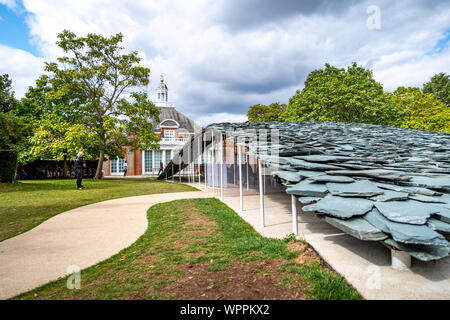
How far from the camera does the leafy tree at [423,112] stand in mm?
24234

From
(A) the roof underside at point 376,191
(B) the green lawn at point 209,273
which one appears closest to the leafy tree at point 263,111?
(A) the roof underside at point 376,191

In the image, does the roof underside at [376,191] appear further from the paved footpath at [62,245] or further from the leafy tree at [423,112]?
the leafy tree at [423,112]

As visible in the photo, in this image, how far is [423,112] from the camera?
2530 centimetres

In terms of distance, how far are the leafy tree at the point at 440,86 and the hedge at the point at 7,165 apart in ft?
182

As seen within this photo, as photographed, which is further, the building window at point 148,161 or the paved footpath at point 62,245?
the building window at point 148,161

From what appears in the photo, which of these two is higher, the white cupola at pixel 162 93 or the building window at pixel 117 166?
the white cupola at pixel 162 93

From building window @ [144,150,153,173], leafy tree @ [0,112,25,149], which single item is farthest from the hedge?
building window @ [144,150,153,173]

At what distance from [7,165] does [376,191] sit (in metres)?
17.7

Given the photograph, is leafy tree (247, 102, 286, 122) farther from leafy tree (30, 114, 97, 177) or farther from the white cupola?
leafy tree (30, 114, 97, 177)

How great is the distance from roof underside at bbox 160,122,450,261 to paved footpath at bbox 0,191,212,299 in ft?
10.8

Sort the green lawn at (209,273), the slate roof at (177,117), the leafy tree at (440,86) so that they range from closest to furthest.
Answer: the green lawn at (209,273), the leafy tree at (440,86), the slate roof at (177,117)

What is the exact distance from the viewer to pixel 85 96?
2133 centimetres

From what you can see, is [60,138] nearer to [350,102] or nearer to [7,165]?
[7,165]
